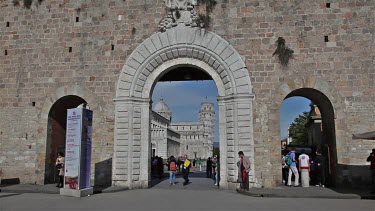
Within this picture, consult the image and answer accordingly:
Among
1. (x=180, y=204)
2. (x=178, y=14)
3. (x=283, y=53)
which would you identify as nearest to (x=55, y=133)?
(x=178, y=14)

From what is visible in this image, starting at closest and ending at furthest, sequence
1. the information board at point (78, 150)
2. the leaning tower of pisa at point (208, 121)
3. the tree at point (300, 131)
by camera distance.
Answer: the information board at point (78, 150) → the tree at point (300, 131) → the leaning tower of pisa at point (208, 121)

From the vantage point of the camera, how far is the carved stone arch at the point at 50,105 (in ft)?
46.9

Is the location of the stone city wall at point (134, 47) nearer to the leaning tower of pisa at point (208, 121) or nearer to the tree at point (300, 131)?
the tree at point (300, 131)

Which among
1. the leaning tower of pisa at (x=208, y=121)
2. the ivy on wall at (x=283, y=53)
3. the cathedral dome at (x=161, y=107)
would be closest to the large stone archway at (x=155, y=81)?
the ivy on wall at (x=283, y=53)

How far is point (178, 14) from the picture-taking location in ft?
46.6

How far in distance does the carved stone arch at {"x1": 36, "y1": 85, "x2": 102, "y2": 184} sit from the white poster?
290 cm

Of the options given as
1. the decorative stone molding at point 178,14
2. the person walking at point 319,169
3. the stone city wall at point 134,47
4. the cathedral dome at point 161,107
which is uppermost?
the cathedral dome at point 161,107

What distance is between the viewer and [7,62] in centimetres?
1522

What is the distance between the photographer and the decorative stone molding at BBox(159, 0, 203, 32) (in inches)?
556

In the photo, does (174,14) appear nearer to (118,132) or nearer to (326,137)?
(118,132)

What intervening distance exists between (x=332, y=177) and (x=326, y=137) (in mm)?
1812

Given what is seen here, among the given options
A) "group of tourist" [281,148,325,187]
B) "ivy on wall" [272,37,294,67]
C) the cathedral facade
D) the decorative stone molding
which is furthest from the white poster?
the cathedral facade

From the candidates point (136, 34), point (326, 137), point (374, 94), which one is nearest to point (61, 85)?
point (136, 34)

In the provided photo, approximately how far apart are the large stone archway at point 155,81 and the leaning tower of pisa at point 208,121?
73318 millimetres
